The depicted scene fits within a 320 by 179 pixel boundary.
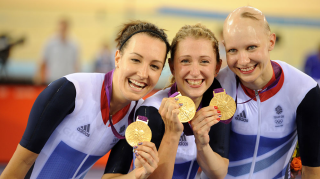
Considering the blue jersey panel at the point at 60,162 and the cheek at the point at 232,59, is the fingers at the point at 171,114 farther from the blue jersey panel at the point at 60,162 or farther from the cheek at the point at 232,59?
the blue jersey panel at the point at 60,162

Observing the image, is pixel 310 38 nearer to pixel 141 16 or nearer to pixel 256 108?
pixel 141 16

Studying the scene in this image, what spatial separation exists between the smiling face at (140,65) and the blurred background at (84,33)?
361cm

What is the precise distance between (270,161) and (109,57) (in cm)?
496

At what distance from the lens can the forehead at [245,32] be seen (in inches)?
85.7

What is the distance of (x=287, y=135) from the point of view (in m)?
2.39

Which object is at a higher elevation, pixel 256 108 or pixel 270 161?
pixel 256 108

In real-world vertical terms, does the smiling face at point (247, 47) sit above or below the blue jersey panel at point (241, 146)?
above

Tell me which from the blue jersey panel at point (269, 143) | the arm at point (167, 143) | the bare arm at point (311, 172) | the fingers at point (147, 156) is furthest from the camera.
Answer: the blue jersey panel at point (269, 143)

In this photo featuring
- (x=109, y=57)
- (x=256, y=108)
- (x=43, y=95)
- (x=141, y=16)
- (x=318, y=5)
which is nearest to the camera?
(x=43, y=95)

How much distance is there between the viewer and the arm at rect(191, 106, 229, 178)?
1.93 m

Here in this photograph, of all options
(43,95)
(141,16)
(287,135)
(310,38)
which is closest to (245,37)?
Result: (287,135)

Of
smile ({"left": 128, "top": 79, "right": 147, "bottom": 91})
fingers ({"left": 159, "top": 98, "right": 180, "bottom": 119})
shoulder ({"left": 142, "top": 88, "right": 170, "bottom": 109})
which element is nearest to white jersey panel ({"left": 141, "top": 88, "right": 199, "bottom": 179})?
shoulder ({"left": 142, "top": 88, "right": 170, "bottom": 109})

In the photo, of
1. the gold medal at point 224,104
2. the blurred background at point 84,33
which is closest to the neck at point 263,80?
the gold medal at point 224,104

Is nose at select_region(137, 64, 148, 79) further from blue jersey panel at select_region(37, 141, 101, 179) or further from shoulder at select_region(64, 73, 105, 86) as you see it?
blue jersey panel at select_region(37, 141, 101, 179)
